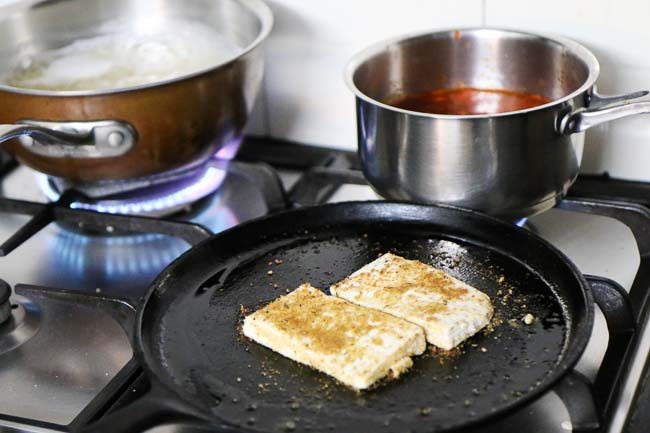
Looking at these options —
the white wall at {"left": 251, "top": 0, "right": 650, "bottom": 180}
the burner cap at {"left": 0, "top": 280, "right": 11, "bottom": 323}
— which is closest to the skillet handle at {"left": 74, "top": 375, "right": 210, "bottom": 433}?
the burner cap at {"left": 0, "top": 280, "right": 11, "bottom": 323}

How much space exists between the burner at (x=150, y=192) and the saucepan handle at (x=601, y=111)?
42 cm

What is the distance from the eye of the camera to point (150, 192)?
44.3 inches

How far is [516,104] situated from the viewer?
42.2 inches

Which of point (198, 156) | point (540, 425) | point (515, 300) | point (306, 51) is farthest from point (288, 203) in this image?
point (540, 425)

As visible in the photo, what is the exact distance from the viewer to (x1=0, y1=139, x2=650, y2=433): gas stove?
2.52 feet

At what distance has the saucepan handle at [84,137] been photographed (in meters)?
0.95

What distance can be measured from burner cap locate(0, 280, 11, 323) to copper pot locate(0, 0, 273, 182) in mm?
152

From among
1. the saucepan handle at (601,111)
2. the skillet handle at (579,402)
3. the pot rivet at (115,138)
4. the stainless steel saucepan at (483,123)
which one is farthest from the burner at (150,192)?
Answer: the skillet handle at (579,402)

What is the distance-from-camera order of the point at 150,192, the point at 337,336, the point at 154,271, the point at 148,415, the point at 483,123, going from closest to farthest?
1. the point at 148,415
2. the point at 337,336
3. the point at 483,123
4. the point at 154,271
5. the point at 150,192

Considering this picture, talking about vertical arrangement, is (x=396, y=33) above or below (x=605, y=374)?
Result: above

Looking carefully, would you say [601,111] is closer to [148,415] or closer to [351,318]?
[351,318]

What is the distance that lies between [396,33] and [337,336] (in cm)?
51

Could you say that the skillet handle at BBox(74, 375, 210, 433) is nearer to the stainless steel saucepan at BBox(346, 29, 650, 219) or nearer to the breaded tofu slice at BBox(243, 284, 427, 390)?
the breaded tofu slice at BBox(243, 284, 427, 390)

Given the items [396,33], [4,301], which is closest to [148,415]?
[4,301]
